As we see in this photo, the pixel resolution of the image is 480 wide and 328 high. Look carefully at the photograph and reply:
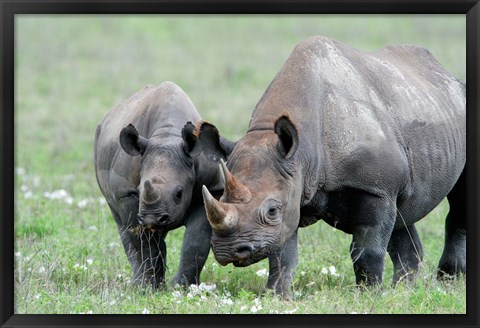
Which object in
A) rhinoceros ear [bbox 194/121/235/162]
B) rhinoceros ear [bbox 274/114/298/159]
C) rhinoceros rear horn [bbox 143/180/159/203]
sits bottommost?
rhinoceros rear horn [bbox 143/180/159/203]

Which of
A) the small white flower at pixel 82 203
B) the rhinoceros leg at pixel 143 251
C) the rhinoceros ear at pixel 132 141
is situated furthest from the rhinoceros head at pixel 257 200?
the small white flower at pixel 82 203

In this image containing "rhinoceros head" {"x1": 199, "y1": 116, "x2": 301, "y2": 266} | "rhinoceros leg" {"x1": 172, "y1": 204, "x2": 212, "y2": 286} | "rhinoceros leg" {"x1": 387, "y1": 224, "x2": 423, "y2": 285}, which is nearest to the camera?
"rhinoceros head" {"x1": 199, "y1": 116, "x2": 301, "y2": 266}

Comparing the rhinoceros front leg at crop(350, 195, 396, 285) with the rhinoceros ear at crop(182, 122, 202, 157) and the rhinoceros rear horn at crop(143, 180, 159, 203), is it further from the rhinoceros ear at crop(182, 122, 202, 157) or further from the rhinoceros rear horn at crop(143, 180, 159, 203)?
the rhinoceros rear horn at crop(143, 180, 159, 203)

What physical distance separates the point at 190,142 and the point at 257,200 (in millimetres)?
1464

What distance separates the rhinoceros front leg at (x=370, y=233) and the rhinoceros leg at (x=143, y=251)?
170 cm

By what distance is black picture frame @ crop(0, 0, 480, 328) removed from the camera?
25.0 ft

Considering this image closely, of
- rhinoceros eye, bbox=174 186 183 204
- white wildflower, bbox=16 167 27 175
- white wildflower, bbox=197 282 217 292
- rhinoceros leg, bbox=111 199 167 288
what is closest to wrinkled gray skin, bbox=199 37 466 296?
white wildflower, bbox=197 282 217 292

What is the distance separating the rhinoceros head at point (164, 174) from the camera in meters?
9.03

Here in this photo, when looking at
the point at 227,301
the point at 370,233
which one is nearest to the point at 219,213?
the point at 227,301

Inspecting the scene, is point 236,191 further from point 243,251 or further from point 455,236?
point 455,236

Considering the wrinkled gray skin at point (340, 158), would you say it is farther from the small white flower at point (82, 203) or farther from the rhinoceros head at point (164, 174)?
the small white flower at point (82, 203)

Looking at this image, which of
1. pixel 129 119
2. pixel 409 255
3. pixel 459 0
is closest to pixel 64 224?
pixel 129 119

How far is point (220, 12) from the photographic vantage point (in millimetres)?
7812

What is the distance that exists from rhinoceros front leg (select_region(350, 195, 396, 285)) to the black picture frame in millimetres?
1236
